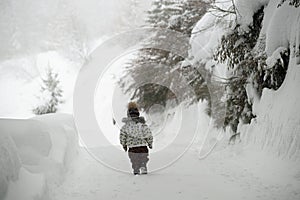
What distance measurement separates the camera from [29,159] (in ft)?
17.4

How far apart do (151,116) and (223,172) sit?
1472cm

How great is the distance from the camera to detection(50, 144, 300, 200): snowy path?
15.9 feet

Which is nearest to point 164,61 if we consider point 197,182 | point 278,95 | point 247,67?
point 247,67

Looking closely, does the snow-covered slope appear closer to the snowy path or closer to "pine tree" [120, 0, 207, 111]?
the snowy path

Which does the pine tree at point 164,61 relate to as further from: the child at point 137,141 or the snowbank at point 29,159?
the snowbank at point 29,159

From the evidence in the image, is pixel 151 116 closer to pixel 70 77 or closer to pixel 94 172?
pixel 94 172

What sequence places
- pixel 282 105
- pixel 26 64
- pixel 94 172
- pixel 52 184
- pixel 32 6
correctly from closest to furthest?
pixel 52 184, pixel 282 105, pixel 94 172, pixel 26 64, pixel 32 6

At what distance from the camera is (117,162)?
26.7 feet

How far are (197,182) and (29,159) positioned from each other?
332 centimetres

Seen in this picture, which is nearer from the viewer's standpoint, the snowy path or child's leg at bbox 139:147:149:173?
the snowy path

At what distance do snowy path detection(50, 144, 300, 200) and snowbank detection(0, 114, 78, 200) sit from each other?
45 centimetres

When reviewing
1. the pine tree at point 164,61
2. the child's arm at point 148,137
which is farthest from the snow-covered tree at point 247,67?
the pine tree at point 164,61

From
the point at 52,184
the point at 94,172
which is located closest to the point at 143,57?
the point at 94,172

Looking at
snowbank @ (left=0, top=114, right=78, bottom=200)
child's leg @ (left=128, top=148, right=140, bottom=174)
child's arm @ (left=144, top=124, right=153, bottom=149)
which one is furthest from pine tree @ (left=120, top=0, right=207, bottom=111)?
snowbank @ (left=0, top=114, right=78, bottom=200)
